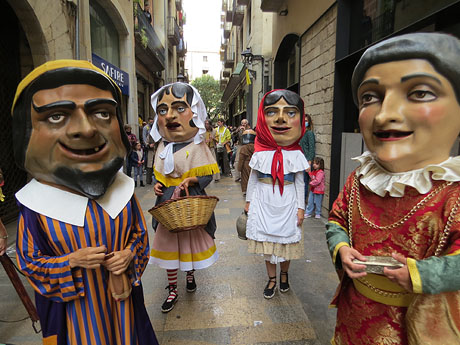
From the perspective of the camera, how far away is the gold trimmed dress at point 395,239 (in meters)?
1.17

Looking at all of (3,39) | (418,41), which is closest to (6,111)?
(3,39)

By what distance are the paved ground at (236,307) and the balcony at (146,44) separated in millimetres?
9323

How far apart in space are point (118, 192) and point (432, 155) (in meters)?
1.46

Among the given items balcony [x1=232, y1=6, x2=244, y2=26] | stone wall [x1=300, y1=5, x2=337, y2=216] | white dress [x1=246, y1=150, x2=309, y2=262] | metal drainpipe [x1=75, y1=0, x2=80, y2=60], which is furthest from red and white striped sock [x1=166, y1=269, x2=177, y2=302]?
balcony [x1=232, y1=6, x2=244, y2=26]

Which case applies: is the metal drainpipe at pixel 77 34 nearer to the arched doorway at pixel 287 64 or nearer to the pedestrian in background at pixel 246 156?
the pedestrian in background at pixel 246 156

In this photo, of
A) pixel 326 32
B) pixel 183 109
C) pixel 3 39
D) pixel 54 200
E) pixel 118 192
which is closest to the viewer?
pixel 54 200

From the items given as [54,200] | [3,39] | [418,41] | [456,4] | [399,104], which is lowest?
[54,200]

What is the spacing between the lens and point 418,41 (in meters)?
1.23

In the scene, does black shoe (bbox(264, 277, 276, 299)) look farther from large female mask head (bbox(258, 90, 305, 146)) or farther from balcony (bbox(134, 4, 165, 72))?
balcony (bbox(134, 4, 165, 72))

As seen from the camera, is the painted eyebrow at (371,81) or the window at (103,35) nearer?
the painted eyebrow at (371,81)

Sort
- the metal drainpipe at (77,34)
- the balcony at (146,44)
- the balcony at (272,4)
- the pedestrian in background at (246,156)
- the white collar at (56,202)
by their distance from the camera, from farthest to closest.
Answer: the balcony at (146,44) → the balcony at (272,4) → the pedestrian in background at (246,156) → the metal drainpipe at (77,34) → the white collar at (56,202)

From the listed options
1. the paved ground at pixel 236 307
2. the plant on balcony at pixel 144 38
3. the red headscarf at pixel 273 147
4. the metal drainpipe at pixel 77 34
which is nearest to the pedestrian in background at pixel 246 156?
the paved ground at pixel 236 307

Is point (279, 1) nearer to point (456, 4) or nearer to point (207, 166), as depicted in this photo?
point (456, 4)

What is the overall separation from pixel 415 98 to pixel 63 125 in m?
1.50
